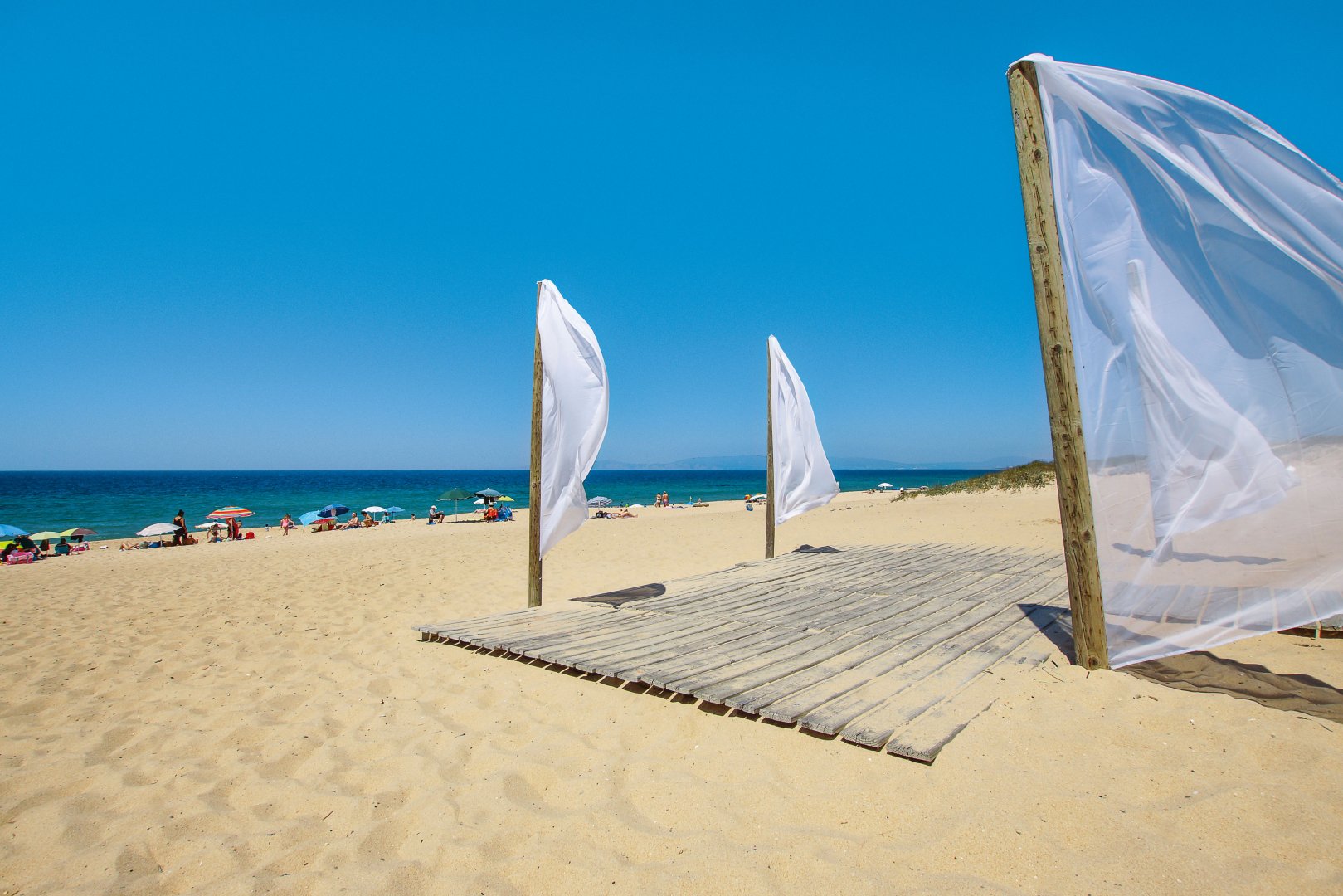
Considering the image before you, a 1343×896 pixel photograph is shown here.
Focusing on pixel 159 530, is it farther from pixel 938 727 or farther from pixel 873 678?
pixel 938 727

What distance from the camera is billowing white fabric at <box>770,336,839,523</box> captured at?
875cm

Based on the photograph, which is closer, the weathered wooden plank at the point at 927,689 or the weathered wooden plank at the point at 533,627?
the weathered wooden plank at the point at 927,689

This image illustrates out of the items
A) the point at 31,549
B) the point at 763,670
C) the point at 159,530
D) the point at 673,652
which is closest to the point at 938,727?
the point at 763,670

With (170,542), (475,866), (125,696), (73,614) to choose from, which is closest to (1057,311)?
(475,866)

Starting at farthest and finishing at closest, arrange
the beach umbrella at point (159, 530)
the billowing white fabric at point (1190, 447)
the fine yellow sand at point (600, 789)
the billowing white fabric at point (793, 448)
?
1. the beach umbrella at point (159, 530)
2. the billowing white fabric at point (793, 448)
3. the billowing white fabric at point (1190, 447)
4. the fine yellow sand at point (600, 789)

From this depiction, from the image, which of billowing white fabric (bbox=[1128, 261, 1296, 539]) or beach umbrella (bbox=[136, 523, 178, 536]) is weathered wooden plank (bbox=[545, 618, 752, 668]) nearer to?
billowing white fabric (bbox=[1128, 261, 1296, 539])

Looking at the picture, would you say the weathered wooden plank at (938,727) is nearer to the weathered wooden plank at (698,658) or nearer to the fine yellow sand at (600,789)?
the fine yellow sand at (600,789)

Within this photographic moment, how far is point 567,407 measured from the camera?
5.89 meters

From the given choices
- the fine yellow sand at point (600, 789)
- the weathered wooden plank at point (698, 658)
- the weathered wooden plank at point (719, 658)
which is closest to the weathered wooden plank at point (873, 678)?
the fine yellow sand at point (600, 789)

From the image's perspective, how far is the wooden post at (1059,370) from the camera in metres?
3.72

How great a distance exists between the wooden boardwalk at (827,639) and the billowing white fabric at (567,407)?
1.17 metres

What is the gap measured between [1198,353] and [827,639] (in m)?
2.93

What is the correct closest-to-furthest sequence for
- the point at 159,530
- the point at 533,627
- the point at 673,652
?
the point at 673,652, the point at 533,627, the point at 159,530

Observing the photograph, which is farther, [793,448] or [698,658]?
[793,448]
